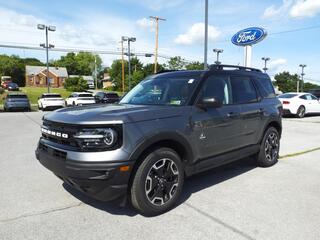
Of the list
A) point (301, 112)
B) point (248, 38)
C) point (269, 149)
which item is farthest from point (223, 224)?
point (248, 38)

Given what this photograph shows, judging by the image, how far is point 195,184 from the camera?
494 centimetres

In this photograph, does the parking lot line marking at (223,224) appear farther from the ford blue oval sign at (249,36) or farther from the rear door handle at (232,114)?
the ford blue oval sign at (249,36)

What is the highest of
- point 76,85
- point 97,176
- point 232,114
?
point 76,85

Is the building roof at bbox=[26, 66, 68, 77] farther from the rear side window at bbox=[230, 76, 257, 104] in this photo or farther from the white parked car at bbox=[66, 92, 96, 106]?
the rear side window at bbox=[230, 76, 257, 104]

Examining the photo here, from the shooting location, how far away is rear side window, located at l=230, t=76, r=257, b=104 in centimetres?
508

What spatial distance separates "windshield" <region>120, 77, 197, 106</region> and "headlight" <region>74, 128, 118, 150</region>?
1.26m

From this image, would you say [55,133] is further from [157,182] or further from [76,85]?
[76,85]

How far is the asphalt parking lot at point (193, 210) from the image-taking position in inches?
130

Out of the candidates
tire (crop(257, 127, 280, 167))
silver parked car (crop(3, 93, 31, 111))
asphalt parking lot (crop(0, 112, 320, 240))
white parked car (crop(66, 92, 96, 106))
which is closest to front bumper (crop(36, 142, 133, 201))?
asphalt parking lot (crop(0, 112, 320, 240))

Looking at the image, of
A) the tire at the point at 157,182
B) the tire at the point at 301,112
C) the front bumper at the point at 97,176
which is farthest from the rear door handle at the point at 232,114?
the tire at the point at 301,112

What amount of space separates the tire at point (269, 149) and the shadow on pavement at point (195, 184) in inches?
11.1

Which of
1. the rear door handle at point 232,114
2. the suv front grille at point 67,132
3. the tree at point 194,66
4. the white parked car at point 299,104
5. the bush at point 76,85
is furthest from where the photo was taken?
the tree at point 194,66

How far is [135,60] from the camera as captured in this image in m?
91.8

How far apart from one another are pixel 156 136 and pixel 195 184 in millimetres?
1683
